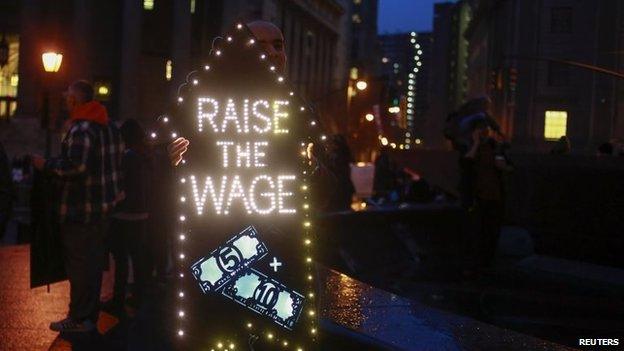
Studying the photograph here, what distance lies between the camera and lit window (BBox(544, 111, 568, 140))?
183ft

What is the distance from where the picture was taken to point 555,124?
57500mm

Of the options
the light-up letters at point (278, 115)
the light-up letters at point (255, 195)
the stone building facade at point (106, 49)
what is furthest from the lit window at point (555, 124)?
the light-up letters at point (255, 195)

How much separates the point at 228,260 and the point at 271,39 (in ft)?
4.86

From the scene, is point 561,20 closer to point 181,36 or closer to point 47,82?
point 181,36

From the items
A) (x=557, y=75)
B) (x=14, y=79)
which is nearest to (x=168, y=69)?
(x=14, y=79)

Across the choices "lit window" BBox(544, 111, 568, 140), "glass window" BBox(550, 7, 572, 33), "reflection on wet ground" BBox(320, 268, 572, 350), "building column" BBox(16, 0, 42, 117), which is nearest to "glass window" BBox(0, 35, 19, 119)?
"building column" BBox(16, 0, 42, 117)

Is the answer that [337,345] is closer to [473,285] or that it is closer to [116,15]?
[473,285]

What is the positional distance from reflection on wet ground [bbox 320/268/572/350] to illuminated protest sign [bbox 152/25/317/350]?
33.9 inches

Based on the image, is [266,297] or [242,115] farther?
[242,115]

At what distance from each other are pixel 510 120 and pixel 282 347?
62.0 metres

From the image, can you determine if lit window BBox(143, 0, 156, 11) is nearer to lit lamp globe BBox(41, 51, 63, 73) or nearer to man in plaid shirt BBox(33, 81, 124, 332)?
lit lamp globe BBox(41, 51, 63, 73)

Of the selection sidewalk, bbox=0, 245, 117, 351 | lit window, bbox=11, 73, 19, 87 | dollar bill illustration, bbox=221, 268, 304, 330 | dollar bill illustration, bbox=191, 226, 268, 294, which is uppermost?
lit window, bbox=11, 73, 19, 87

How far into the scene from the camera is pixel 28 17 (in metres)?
44.4

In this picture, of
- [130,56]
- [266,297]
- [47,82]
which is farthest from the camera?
[130,56]
